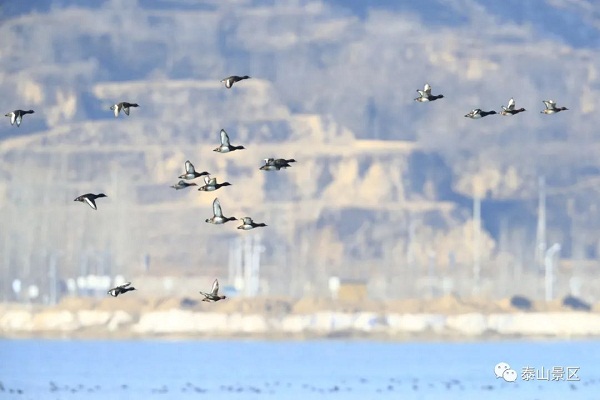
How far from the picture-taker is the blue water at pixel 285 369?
253 ft

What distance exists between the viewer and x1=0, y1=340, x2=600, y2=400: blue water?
7700 cm

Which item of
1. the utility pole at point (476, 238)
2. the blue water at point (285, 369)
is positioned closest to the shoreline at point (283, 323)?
the blue water at point (285, 369)

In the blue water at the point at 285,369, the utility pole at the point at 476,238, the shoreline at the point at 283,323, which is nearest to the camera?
the blue water at the point at 285,369

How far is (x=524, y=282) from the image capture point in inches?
3905

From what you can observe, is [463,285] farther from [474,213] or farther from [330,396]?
[330,396]

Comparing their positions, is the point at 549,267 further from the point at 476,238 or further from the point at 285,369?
the point at 285,369

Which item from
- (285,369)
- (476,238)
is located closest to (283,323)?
(285,369)

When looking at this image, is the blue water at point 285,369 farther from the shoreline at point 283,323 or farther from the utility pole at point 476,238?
the utility pole at point 476,238

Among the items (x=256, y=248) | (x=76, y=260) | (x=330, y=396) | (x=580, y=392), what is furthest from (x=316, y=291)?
(x=580, y=392)

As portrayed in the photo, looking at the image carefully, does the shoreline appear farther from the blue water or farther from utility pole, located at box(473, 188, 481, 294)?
utility pole, located at box(473, 188, 481, 294)

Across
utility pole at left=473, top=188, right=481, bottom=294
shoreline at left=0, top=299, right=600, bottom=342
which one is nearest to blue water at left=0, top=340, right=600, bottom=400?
shoreline at left=0, top=299, right=600, bottom=342

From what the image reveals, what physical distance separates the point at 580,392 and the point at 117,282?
32.5 metres

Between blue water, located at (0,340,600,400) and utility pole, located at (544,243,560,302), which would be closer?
blue water, located at (0,340,600,400)

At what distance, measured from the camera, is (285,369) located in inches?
3531
